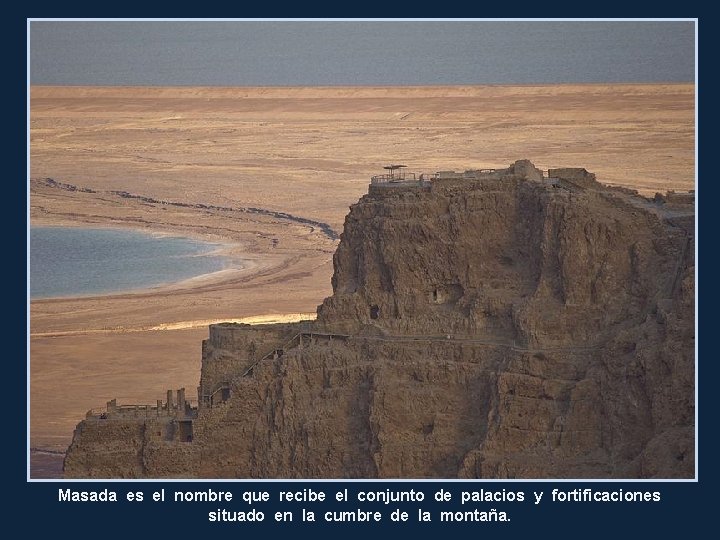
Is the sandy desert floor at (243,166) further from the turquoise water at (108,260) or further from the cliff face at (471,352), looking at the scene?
the cliff face at (471,352)

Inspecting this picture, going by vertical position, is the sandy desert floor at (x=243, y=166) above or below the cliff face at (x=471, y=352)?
above

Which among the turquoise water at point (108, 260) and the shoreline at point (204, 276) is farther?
the turquoise water at point (108, 260)

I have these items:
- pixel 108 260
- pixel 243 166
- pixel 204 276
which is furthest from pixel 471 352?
pixel 243 166

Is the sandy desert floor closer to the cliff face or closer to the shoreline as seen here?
the shoreline

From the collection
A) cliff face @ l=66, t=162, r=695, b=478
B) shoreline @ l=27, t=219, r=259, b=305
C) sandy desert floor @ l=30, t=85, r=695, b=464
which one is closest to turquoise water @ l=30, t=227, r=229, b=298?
shoreline @ l=27, t=219, r=259, b=305

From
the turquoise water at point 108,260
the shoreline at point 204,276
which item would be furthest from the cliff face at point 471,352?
the turquoise water at point 108,260
